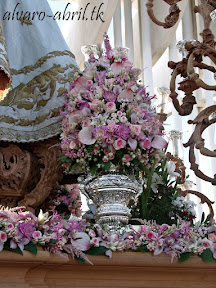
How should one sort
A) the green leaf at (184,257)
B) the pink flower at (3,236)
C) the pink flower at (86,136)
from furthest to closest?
the pink flower at (86,136)
the green leaf at (184,257)
the pink flower at (3,236)

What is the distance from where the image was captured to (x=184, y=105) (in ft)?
9.33

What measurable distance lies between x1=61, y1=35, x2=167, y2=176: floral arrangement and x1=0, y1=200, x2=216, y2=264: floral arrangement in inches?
10.8

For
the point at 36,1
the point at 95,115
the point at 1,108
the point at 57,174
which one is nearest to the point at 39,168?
the point at 57,174

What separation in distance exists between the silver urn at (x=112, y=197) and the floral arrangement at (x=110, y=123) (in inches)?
1.6

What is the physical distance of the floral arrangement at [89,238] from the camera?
1.50 meters

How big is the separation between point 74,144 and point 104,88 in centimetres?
21

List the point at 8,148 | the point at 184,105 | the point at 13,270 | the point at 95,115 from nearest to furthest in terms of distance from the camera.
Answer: the point at 13,270 < the point at 95,115 < the point at 8,148 < the point at 184,105

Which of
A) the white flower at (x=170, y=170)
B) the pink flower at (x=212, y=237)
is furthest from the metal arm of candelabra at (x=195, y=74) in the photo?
the pink flower at (x=212, y=237)

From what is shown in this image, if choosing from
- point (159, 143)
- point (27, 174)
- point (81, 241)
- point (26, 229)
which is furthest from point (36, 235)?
point (27, 174)

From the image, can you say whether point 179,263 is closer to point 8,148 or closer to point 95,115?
point 95,115

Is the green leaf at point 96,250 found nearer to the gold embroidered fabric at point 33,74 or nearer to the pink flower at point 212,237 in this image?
the pink flower at point 212,237

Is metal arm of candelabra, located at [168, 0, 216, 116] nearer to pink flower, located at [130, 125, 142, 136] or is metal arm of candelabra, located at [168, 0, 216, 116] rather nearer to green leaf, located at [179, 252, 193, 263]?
pink flower, located at [130, 125, 142, 136]

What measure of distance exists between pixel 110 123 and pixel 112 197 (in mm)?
229

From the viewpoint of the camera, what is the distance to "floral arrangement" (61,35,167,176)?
192 centimetres
